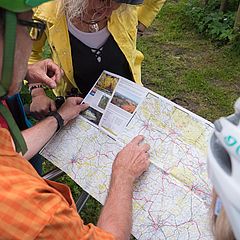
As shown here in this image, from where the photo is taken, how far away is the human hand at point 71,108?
2.03 metres

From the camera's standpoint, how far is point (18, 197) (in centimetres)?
111

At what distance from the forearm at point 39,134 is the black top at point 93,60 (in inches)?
14.2

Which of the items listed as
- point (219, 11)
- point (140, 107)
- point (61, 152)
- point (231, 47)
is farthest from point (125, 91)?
point (219, 11)

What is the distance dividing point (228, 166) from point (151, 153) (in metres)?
0.79

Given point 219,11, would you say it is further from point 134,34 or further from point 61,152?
point 61,152

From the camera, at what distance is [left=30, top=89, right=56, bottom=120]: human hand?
2.12 metres

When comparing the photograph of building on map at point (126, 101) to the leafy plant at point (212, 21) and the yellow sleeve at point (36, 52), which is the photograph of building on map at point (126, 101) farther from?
the leafy plant at point (212, 21)

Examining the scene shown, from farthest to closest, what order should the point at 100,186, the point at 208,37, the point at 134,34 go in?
the point at 208,37 < the point at 134,34 < the point at 100,186

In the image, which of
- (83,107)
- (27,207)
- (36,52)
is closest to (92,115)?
(83,107)

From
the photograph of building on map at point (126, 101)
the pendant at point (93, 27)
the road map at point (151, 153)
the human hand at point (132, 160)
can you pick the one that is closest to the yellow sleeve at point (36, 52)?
the pendant at point (93, 27)

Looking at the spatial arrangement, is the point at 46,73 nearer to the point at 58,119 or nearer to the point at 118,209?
the point at 58,119

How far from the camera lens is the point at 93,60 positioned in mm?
2217

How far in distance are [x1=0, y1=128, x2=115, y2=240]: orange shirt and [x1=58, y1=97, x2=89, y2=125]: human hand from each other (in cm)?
76

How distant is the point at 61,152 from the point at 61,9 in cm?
68
